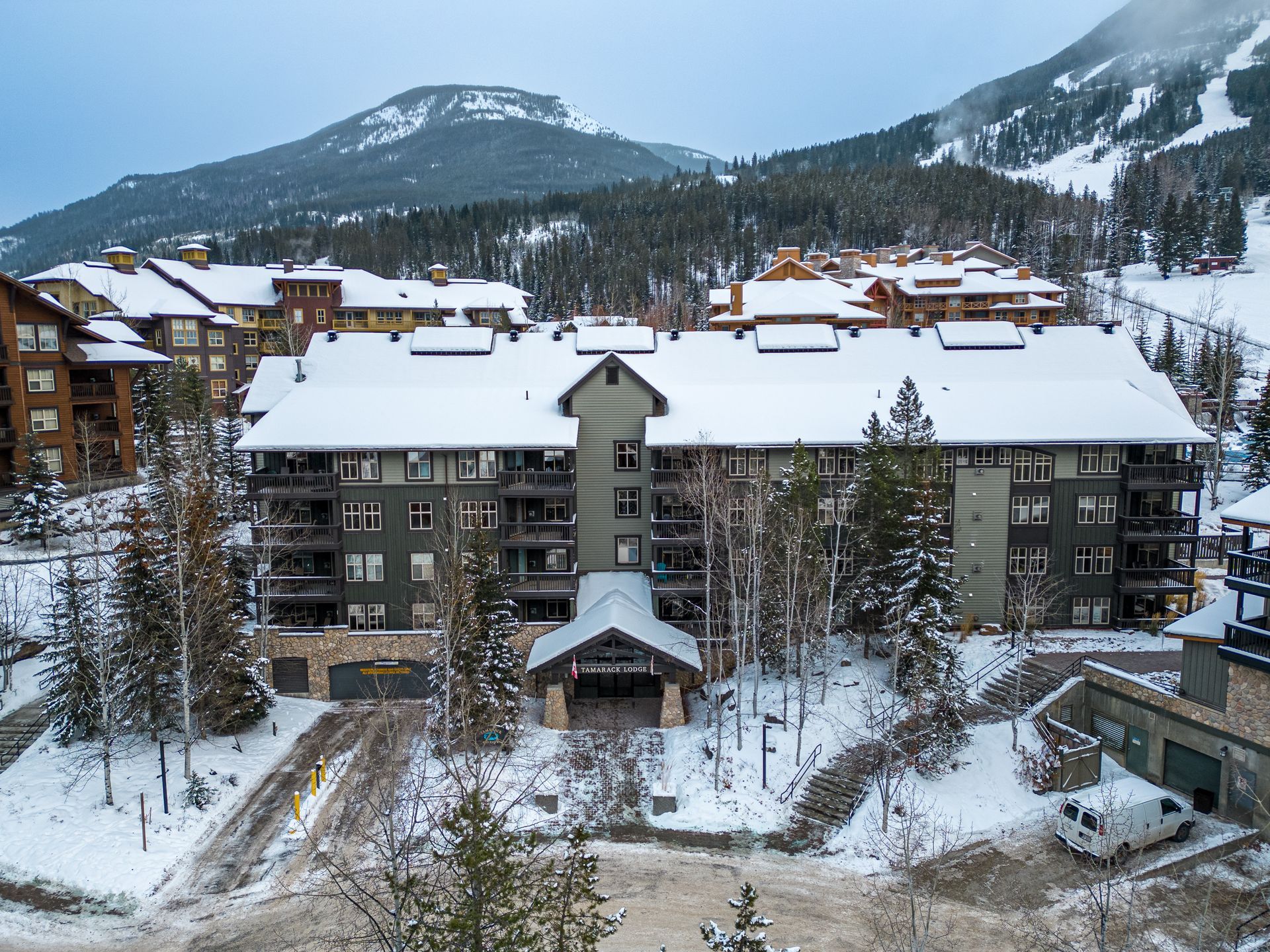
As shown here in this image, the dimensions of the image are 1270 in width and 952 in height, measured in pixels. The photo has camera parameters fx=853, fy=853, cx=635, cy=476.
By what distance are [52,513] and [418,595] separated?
70.6 feet

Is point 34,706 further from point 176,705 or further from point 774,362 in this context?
point 774,362

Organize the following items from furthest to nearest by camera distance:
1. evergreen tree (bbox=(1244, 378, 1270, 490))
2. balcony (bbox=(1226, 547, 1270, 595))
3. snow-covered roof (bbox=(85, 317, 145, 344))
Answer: snow-covered roof (bbox=(85, 317, 145, 344))
evergreen tree (bbox=(1244, 378, 1270, 490))
balcony (bbox=(1226, 547, 1270, 595))

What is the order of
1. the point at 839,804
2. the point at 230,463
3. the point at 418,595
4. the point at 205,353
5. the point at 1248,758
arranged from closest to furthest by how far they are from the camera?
the point at 1248,758
the point at 839,804
the point at 418,595
the point at 230,463
the point at 205,353

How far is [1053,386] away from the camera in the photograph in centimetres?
4000

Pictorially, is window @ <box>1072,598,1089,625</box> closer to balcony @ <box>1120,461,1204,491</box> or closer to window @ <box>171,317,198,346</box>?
balcony @ <box>1120,461,1204,491</box>

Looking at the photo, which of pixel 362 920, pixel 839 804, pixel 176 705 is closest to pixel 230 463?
pixel 176 705

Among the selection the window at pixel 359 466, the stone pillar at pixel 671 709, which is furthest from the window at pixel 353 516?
the stone pillar at pixel 671 709

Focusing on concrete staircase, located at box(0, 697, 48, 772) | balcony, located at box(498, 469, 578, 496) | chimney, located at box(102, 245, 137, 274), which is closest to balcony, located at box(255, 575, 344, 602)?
balcony, located at box(498, 469, 578, 496)

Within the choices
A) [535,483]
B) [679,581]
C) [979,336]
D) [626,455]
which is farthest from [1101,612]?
[535,483]

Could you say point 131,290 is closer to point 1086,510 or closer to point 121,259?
point 121,259

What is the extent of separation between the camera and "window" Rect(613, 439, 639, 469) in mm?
39031

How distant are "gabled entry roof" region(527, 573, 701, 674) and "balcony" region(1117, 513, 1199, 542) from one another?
19398 millimetres

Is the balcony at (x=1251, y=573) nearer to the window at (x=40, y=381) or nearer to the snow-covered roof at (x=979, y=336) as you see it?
the snow-covered roof at (x=979, y=336)

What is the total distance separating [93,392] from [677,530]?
39.8 metres
